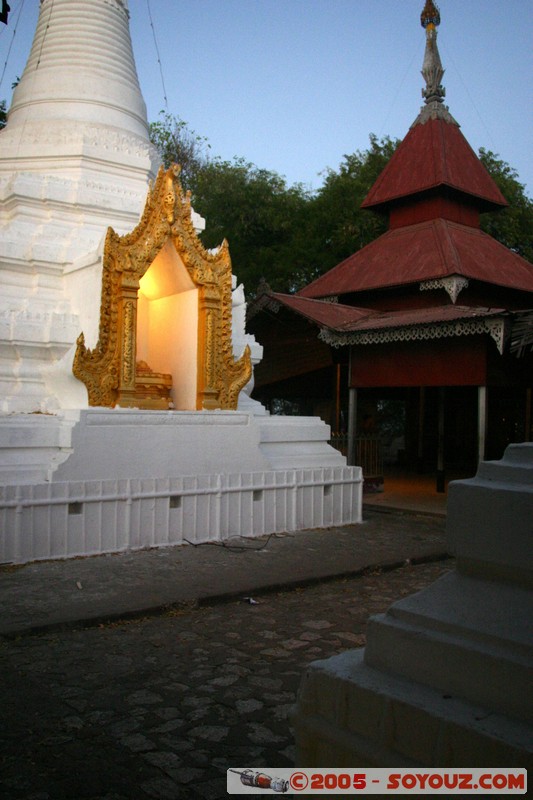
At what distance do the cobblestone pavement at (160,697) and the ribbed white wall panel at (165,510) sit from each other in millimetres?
2088

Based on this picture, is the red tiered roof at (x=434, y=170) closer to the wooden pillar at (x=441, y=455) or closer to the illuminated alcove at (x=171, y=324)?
the wooden pillar at (x=441, y=455)

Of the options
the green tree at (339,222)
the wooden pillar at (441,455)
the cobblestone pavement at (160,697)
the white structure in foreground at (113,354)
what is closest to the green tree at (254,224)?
the green tree at (339,222)

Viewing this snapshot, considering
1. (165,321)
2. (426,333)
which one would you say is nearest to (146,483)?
(165,321)

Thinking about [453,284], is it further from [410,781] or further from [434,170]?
[410,781]

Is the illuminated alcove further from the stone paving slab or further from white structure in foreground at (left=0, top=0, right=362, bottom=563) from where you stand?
the stone paving slab

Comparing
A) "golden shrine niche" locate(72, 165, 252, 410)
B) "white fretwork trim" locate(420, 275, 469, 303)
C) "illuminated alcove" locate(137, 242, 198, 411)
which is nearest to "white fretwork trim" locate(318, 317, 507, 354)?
"white fretwork trim" locate(420, 275, 469, 303)

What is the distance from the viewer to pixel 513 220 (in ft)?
81.0

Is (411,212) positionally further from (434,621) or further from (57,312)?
(434,621)

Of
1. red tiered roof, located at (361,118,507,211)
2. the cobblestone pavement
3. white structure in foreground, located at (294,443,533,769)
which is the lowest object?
the cobblestone pavement

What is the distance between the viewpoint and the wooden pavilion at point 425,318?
1296 cm

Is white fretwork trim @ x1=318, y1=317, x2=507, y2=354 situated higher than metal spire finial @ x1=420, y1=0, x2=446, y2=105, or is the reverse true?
metal spire finial @ x1=420, y1=0, x2=446, y2=105

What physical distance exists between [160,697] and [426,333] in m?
9.78

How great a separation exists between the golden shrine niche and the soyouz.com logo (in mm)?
6724

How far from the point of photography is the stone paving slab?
18.3ft
